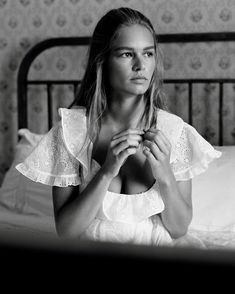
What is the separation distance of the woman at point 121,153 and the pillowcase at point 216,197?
46 cm

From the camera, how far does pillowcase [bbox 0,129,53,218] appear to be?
2018 millimetres

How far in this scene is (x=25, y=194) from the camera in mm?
2070

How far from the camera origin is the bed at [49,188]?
172cm

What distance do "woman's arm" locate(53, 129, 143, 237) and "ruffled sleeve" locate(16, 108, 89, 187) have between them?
0.11 ft

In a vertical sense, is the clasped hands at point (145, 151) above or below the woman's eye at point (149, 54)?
below

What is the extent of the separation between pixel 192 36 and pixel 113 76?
1.10 meters

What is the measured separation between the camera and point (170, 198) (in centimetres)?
118

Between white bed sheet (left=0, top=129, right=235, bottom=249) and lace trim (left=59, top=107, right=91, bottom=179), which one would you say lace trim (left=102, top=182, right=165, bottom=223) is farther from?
white bed sheet (left=0, top=129, right=235, bottom=249)

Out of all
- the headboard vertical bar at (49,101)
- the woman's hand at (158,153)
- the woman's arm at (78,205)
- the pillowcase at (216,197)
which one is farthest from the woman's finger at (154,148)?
the headboard vertical bar at (49,101)

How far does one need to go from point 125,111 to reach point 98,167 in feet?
0.49

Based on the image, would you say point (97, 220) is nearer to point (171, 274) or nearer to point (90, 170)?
point (90, 170)

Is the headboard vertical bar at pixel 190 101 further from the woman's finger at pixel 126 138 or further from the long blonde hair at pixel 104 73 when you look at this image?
the woman's finger at pixel 126 138

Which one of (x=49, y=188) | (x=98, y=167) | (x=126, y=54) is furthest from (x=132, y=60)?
(x=49, y=188)

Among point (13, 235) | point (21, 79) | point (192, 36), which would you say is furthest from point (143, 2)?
point (13, 235)
